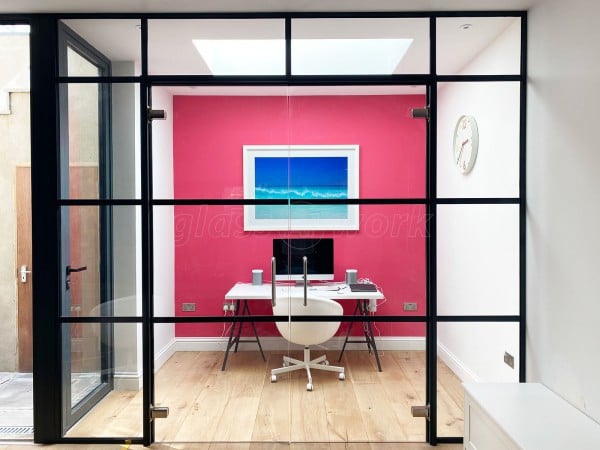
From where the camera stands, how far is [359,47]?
2783mm

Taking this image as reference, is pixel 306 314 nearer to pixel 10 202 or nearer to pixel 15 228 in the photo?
pixel 15 228

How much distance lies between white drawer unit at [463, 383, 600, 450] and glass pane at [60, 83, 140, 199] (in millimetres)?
2400

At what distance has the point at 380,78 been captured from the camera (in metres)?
2.76

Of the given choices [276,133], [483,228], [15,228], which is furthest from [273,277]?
[15,228]

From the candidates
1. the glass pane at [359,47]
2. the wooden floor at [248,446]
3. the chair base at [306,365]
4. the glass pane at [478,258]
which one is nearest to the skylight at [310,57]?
the glass pane at [359,47]

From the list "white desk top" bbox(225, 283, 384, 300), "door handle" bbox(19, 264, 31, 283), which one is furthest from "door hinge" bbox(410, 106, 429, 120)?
"door handle" bbox(19, 264, 31, 283)

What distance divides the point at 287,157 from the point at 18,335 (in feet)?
10.2

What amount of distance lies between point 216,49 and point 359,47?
3.07 feet

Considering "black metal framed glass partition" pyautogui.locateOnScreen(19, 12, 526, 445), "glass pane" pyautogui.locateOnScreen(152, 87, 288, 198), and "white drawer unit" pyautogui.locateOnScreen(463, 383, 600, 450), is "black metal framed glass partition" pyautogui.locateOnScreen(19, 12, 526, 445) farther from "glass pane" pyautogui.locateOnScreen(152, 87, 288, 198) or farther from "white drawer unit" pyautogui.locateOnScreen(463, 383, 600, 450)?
"white drawer unit" pyautogui.locateOnScreen(463, 383, 600, 450)

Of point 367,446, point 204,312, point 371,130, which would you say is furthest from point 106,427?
point 371,130

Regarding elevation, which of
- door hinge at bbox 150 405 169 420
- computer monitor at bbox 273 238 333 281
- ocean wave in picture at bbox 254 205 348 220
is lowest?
door hinge at bbox 150 405 169 420

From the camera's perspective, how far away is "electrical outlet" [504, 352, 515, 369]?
278cm

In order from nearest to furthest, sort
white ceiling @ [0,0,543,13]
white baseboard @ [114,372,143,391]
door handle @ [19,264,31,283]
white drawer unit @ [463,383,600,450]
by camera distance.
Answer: white drawer unit @ [463,383,600,450] → white ceiling @ [0,0,543,13] → white baseboard @ [114,372,143,391] → door handle @ [19,264,31,283]

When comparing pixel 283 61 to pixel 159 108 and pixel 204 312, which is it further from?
pixel 204 312
